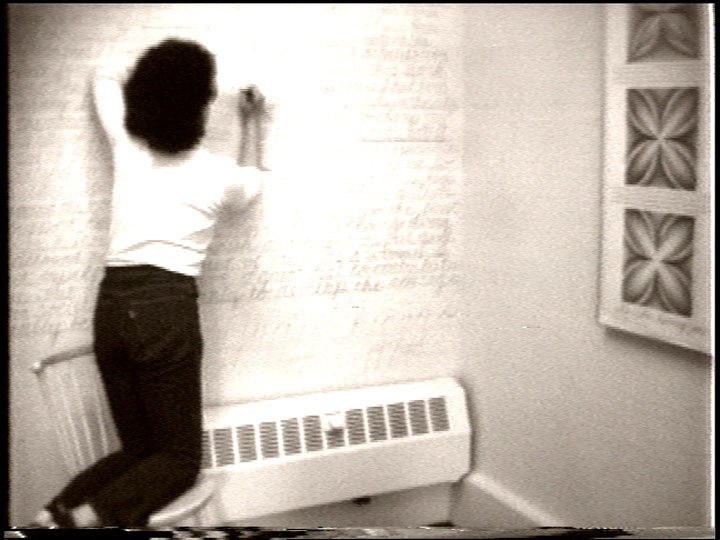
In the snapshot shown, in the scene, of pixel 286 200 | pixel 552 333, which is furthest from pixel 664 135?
pixel 286 200

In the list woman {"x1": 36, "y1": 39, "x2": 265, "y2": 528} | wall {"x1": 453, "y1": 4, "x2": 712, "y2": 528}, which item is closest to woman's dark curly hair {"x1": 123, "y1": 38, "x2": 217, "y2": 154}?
woman {"x1": 36, "y1": 39, "x2": 265, "y2": 528}

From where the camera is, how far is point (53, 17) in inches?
32.0

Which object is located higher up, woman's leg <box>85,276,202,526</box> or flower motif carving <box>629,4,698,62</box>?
flower motif carving <box>629,4,698,62</box>

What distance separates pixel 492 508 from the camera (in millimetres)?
913

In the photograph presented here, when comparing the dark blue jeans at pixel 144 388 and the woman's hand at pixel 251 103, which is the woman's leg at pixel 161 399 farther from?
the woman's hand at pixel 251 103

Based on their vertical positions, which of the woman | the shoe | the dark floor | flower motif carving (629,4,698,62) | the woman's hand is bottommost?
the dark floor

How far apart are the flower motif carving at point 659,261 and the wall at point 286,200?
219 millimetres

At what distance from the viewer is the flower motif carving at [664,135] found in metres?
0.86

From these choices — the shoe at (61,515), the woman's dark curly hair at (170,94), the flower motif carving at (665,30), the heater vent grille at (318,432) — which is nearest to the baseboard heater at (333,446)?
the heater vent grille at (318,432)

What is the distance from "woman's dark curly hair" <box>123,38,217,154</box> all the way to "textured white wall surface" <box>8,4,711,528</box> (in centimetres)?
2

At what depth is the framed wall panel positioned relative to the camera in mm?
859

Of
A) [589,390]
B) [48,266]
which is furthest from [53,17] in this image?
[589,390]

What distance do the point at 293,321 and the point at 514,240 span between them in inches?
11.4

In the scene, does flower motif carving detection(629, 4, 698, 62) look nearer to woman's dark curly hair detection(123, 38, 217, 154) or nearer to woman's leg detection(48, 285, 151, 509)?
woman's dark curly hair detection(123, 38, 217, 154)
